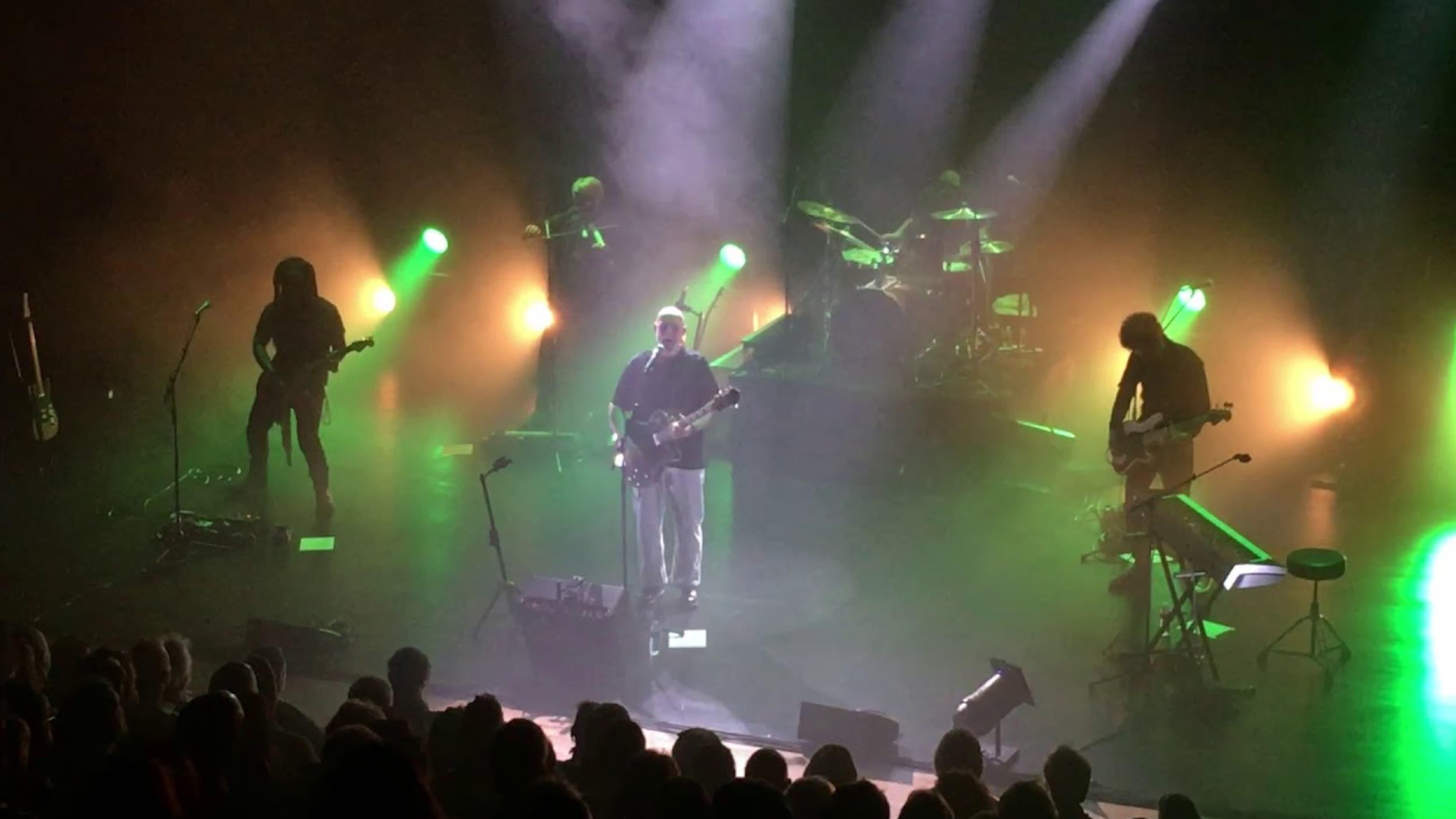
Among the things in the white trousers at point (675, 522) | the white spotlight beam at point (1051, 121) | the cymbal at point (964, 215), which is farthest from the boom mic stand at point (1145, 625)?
the white spotlight beam at point (1051, 121)

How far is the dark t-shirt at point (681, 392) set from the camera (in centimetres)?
770

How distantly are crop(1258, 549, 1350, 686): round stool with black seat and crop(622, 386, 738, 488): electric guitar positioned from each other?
3.60 metres

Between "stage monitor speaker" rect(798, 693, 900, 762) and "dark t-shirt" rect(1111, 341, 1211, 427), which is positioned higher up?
"dark t-shirt" rect(1111, 341, 1211, 427)

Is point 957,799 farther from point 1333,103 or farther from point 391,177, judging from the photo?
point 391,177

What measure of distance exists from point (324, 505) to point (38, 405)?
3.42 metres

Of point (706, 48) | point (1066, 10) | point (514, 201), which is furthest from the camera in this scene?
point (514, 201)

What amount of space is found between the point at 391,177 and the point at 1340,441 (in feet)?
41.0

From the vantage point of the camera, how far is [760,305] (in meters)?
16.9

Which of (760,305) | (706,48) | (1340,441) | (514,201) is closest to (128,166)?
(514,201)

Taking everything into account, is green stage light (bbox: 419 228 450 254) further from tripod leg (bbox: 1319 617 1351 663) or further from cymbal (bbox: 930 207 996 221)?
tripod leg (bbox: 1319 617 1351 663)

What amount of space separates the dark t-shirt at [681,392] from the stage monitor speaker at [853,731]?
2.25 m

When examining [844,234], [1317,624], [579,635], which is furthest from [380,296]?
[1317,624]

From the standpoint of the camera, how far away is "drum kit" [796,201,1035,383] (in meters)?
12.6

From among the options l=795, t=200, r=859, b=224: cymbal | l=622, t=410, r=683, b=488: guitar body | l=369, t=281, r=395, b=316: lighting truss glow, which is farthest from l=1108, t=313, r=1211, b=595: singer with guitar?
l=369, t=281, r=395, b=316: lighting truss glow
